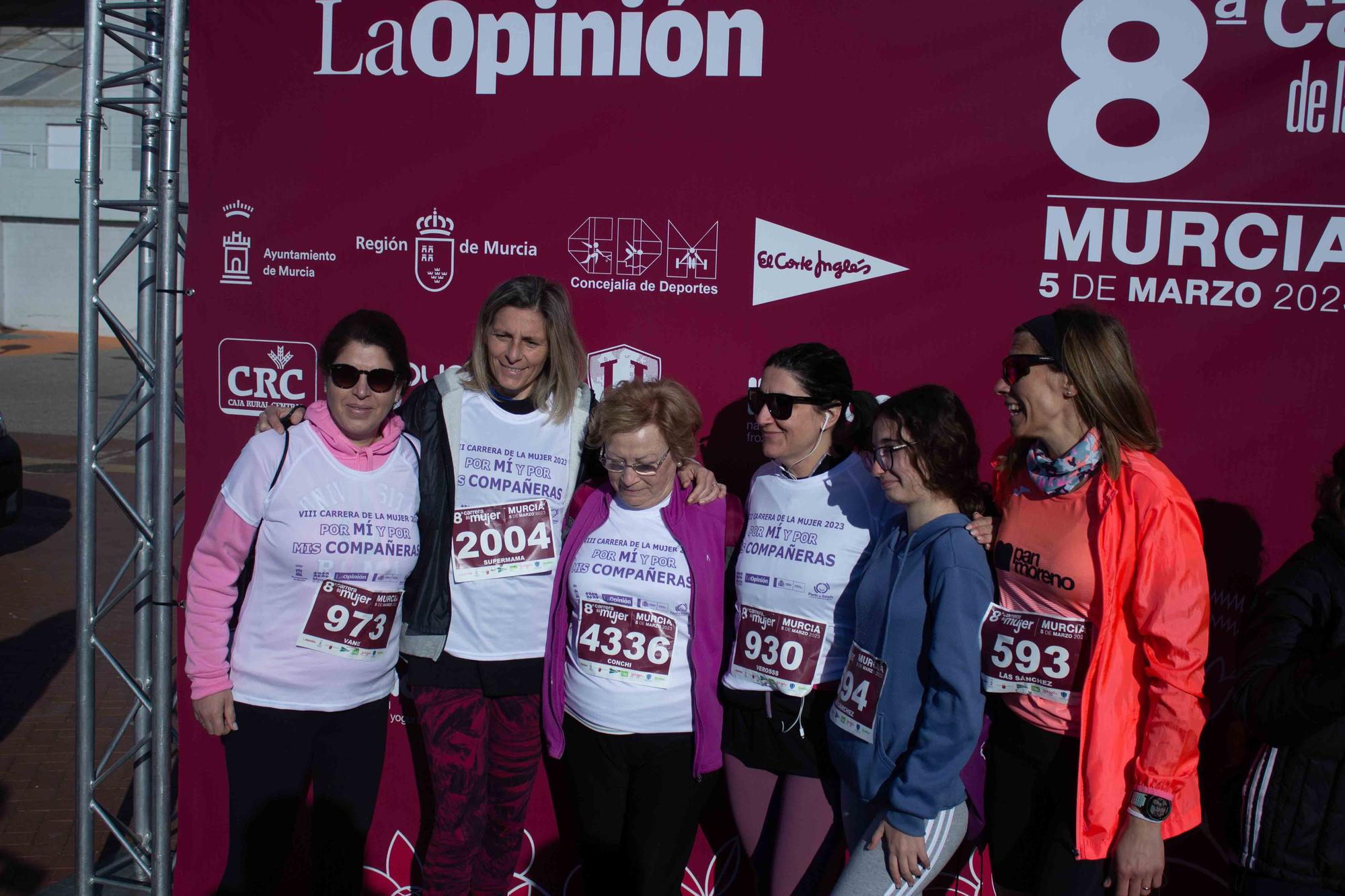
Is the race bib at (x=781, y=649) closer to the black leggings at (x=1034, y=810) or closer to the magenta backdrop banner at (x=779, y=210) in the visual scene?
the black leggings at (x=1034, y=810)

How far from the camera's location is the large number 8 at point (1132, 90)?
9.70ft

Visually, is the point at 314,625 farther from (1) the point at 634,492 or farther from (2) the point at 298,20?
(2) the point at 298,20

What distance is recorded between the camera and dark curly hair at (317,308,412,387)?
266 cm

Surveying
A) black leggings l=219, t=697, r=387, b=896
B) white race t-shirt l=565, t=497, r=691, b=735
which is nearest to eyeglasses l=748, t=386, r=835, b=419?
white race t-shirt l=565, t=497, r=691, b=735

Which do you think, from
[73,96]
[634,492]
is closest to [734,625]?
[634,492]

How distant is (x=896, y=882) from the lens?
235 centimetres

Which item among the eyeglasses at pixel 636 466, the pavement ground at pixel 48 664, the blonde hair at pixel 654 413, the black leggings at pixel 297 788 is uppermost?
the blonde hair at pixel 654 413

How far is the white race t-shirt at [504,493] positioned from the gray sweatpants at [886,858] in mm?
1024

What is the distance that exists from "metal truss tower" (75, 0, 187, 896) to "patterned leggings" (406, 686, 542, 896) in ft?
3.40

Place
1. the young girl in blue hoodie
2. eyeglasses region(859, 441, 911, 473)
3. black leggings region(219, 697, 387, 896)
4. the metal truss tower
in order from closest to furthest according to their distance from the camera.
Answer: the young girl in blue hoodie
eyeglasses region(859, 441, 911, 473)
black leggings region(219, 697, 387, 896)
the metal truss tower

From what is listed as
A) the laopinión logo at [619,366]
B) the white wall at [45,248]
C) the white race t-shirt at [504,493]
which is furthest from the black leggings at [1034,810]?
the white wall at [45,248]

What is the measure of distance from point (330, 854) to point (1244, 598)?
8.88 feet

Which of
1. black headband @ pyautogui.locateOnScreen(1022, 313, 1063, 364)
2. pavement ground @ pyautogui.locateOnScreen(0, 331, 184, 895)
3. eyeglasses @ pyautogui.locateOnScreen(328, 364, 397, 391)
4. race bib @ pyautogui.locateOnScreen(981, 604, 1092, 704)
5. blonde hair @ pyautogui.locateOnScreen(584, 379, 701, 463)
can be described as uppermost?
black headband @ pyautogui.locateOnScreen(1022, 313, 1063, 364)

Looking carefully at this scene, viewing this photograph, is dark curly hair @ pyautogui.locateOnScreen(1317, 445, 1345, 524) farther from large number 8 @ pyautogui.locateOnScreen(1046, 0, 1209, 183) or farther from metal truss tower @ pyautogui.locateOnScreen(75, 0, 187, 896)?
metal truss tower @ pyautogui.locateOnScreen(75, 0, 187, 896)
